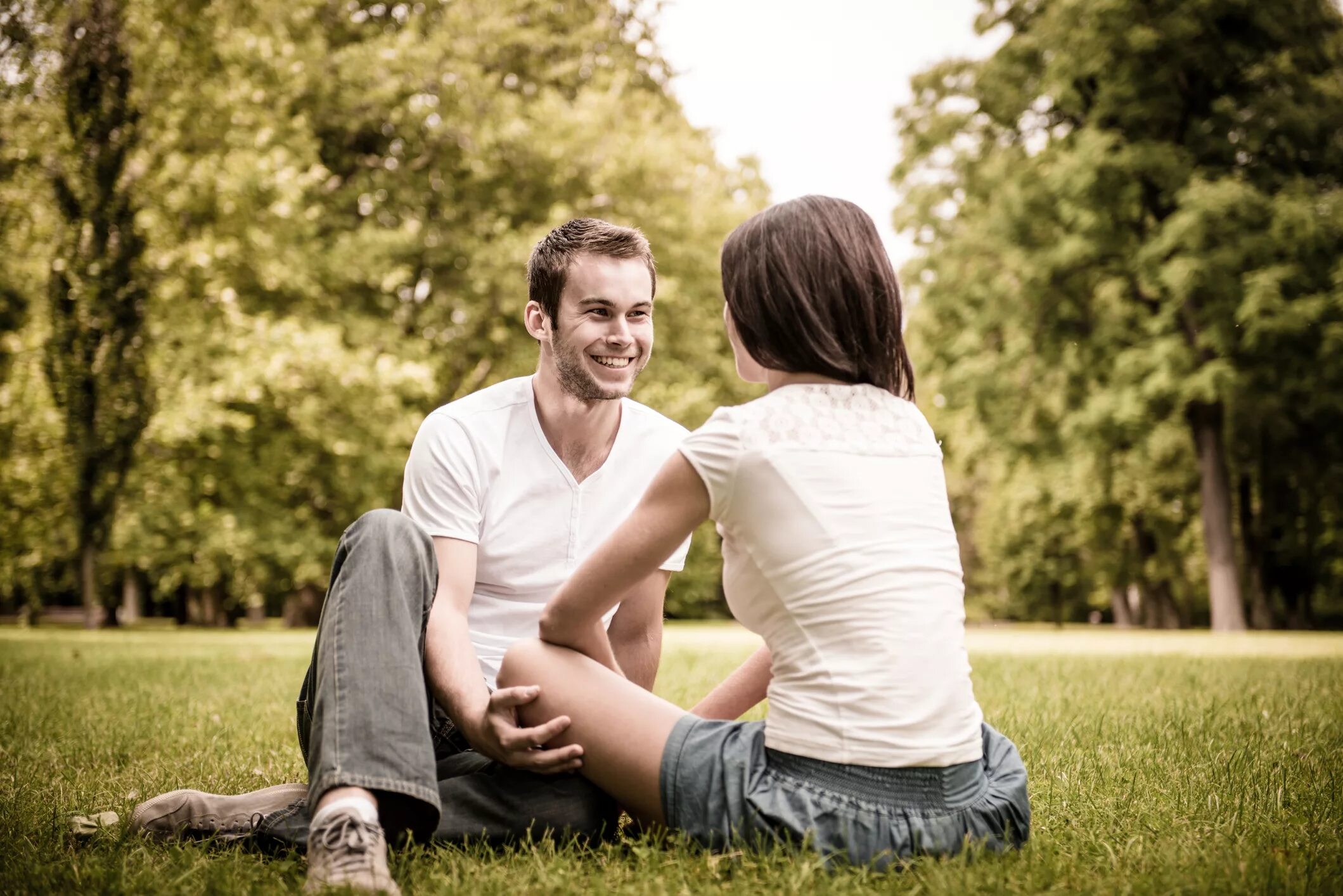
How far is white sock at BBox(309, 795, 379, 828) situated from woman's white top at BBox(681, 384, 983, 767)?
2.77 feet

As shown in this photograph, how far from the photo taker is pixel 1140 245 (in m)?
18.2

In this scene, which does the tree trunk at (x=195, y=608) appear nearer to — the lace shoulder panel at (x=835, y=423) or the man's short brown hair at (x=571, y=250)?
the man's short brown hair at (x=571, y=250)

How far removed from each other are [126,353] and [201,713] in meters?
12.5

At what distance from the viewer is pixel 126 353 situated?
Answer: 53.5 ft

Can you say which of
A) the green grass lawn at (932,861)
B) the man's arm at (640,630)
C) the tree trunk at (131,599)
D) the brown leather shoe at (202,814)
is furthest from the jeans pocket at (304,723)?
the tree trunk at (131,599)

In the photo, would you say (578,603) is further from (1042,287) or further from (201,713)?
(1042,287)

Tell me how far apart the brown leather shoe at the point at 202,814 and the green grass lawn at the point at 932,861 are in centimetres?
7

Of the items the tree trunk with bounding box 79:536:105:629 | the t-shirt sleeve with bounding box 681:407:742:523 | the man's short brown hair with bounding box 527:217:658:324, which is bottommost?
the tree trunk with bounding box 79:536:105:629

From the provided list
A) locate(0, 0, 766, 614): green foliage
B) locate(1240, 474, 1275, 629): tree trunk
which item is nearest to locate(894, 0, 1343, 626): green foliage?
locate(1240, 474, 1275, 629): tree trunk

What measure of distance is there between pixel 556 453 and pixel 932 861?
160cm

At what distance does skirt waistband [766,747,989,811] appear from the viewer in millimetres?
2201

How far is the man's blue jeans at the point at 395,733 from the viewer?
2.30 meters

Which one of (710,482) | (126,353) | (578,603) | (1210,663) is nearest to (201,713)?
(578,603)

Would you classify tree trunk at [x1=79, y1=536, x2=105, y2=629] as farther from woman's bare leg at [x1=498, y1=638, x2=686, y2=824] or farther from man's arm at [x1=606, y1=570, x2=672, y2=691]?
woman's bare leg at [x1=498, y1=638, x2=686, y2=824]
